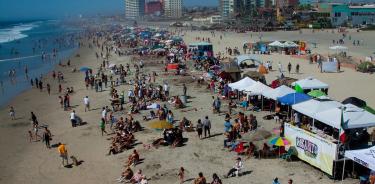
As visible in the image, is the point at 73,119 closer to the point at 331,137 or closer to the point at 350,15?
the point at 331,137

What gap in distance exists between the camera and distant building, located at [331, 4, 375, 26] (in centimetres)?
9744

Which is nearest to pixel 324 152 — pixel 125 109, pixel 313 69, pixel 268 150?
pixel 268 150

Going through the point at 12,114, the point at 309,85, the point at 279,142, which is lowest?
the point at 12,114

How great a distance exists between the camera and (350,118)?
13375 mm

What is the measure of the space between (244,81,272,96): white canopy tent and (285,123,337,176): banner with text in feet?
20.0

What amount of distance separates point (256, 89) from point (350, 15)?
86.4 m

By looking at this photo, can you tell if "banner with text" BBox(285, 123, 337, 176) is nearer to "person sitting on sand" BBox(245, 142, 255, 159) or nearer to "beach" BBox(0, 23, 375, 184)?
"beach" BBox(0, 23, 375, 184)

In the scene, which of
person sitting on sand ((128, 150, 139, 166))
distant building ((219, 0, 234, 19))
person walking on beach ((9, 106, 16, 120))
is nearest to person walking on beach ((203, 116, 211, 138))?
person sitting on sand ((128, 150, 139, 166))

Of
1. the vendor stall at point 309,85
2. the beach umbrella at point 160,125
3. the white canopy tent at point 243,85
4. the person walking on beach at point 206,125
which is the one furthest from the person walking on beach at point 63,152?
the vendor stall at point 309,85

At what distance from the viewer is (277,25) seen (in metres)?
A: 97.1

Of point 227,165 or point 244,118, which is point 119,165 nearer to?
point 227,165

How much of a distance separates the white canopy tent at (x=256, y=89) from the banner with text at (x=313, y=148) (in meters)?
6.11

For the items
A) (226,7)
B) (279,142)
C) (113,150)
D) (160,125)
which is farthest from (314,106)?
(226,7)

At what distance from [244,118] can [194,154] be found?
10.3 feet
